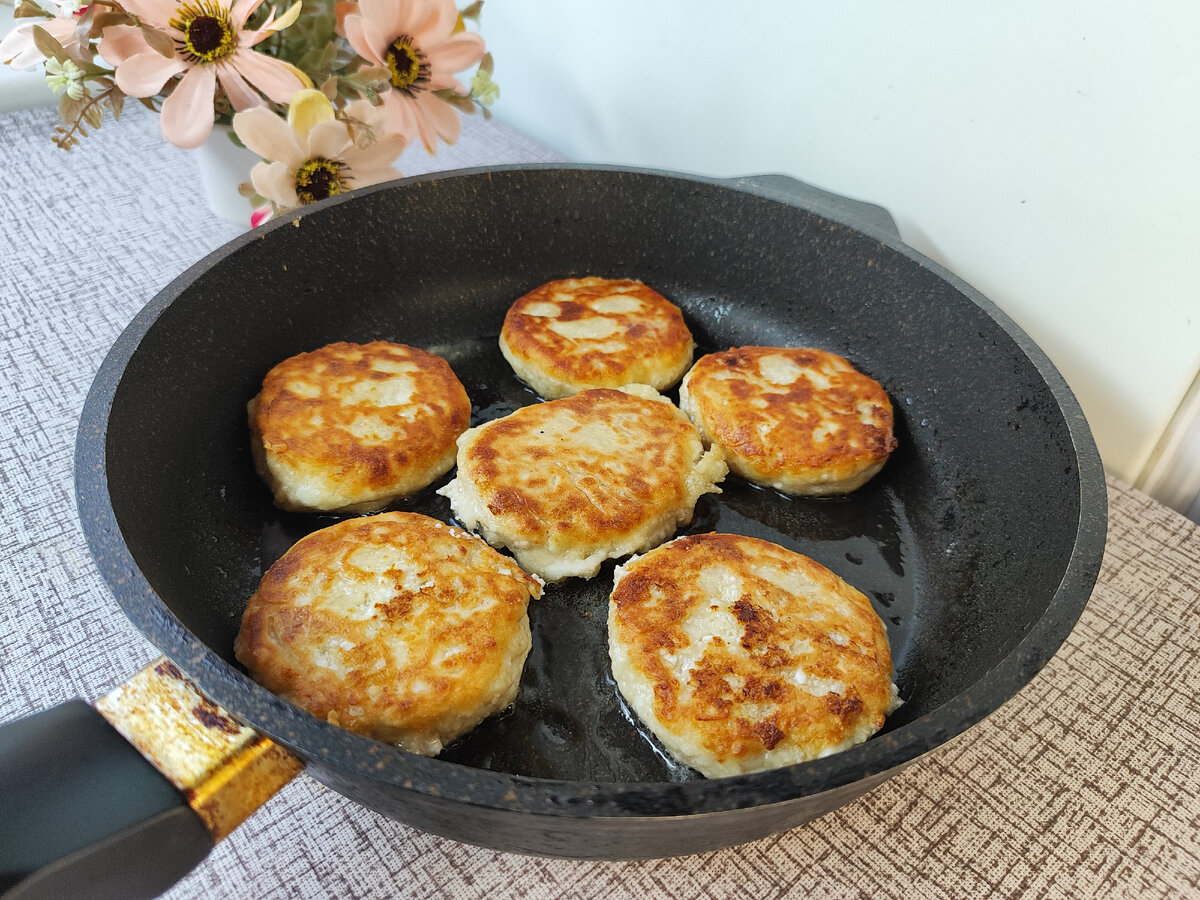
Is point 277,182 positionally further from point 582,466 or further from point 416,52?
point 582,466

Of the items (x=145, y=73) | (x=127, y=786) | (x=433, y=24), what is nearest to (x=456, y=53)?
(x=433, y=24)

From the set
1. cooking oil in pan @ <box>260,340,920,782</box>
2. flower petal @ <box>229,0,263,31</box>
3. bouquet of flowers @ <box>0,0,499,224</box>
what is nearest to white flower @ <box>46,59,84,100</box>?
bouquet of flowers @ <box>0,0,499,224</box>

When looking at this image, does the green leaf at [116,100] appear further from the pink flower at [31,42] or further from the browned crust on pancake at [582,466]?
the browned crust on pancake at [582,466]

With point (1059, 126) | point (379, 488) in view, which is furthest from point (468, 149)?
point (1059, 126)

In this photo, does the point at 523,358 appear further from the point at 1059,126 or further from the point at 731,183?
the point at 1059,126

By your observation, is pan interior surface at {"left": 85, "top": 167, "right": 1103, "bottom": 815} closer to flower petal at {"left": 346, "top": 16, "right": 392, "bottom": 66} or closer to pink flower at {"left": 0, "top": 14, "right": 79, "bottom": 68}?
flower petal at {"left": 346, "top": 16, "right": 392, "bottom": 66}

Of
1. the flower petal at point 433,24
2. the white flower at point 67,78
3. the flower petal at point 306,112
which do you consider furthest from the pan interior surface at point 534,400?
the white flower at point 67,78
